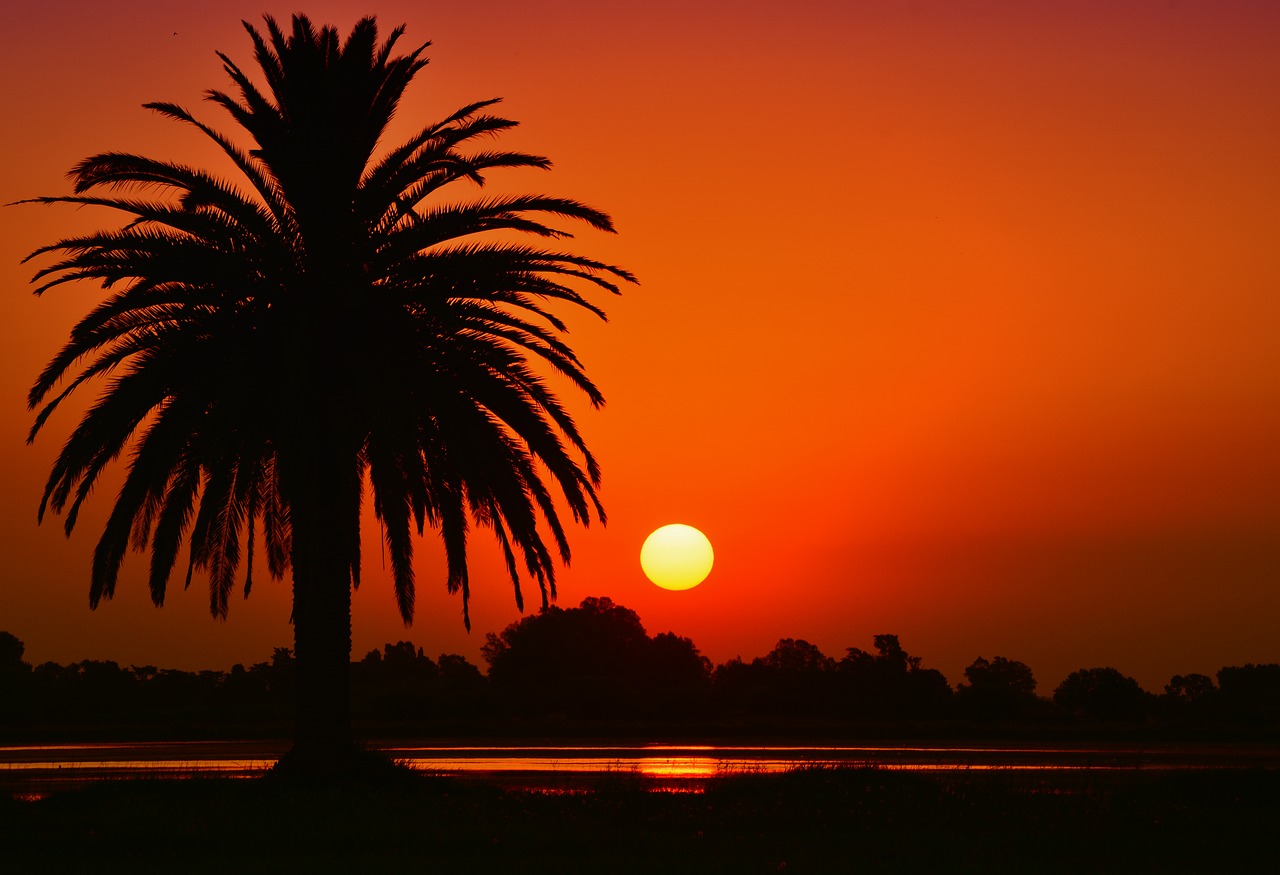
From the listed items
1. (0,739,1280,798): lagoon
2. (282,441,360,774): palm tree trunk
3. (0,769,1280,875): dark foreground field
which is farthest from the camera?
(0,739,1280,798): lagoon

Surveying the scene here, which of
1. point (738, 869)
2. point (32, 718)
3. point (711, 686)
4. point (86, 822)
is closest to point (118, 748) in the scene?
point (32, 718)

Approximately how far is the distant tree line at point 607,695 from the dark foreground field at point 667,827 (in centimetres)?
3187

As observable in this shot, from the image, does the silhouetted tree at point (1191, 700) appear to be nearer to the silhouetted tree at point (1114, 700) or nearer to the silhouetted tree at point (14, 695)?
the silhouetted tree at point (1114, 700)

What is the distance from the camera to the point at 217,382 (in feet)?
75.2

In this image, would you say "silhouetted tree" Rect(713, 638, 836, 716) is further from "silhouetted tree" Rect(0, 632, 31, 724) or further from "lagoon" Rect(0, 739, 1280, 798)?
"silhouetted tree" Rect(0, 632, 31, 724)

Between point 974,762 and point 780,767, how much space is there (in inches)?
243

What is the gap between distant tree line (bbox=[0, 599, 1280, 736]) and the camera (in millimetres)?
61781

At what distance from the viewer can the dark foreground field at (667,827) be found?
15164mm

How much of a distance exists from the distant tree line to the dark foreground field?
31871mm

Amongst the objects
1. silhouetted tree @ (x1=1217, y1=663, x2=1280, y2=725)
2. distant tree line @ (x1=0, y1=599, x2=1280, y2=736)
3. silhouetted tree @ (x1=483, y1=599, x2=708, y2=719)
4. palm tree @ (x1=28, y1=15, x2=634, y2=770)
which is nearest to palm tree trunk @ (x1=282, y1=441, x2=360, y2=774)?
palm tree @ (x1=28, y1=15, x2=634, y2=770)

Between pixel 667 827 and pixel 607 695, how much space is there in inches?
1945

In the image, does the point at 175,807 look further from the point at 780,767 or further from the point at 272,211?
the point at 780,767

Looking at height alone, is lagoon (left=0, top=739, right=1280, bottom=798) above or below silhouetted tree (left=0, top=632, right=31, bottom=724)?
below

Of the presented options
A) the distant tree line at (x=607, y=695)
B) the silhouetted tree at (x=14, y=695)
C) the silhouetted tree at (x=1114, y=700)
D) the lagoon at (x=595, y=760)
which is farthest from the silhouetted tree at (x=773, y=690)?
the silhouetted tree at (x=14, y=695)
